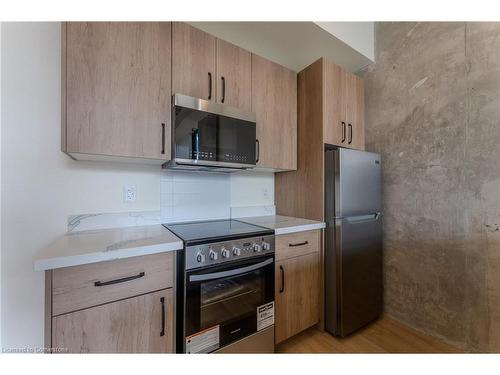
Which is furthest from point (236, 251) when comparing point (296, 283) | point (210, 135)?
point (210, 135)

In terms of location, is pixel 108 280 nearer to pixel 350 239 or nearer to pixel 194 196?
pixel 194 196

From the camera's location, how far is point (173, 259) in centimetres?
107

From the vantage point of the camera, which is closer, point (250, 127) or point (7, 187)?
point (7, 187)

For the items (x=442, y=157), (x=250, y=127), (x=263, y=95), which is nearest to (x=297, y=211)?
(x=250, y=127)

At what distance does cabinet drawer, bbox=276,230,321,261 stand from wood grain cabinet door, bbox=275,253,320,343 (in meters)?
0.04

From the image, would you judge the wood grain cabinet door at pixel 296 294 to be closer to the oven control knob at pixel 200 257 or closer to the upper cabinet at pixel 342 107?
the oven control knob at pixel 200 257

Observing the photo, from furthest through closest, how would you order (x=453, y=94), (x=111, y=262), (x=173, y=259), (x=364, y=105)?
1. (x=364, y=105)
2. (x=453, y=94)
3. (x=173, y=259)
4. (x=111, y=262)

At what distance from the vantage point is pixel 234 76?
1.56m

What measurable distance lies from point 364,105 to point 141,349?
8.15 feet

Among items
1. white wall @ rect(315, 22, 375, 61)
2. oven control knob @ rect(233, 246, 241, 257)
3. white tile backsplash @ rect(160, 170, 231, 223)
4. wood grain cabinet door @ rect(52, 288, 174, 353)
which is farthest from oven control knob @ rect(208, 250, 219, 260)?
white wall @ rect(315, 22, 375, 61)

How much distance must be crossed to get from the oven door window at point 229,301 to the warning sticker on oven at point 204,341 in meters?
0.02

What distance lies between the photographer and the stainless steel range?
109 cm

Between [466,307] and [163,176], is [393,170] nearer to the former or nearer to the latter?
[466,307]

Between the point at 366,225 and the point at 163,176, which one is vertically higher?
the point at 163,176
